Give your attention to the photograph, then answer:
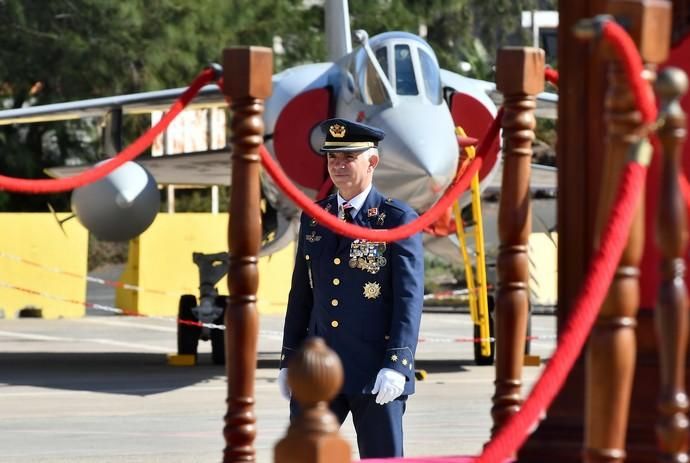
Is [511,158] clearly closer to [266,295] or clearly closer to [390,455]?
[390,455]

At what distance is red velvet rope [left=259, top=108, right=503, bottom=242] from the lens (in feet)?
14.9

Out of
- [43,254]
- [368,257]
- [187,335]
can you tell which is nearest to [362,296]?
[368,257]

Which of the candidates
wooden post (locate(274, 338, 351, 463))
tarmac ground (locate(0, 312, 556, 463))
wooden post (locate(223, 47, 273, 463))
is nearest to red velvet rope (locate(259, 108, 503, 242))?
wooden post (locate(223, 47, 273, 463))

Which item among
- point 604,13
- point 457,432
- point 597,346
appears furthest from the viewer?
point 457,432

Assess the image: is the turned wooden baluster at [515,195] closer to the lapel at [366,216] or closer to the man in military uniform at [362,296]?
the man in military uniform at [362,296]

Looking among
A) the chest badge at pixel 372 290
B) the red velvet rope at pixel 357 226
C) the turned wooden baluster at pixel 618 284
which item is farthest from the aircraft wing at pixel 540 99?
the turned wooden baluster at pixel 618 284

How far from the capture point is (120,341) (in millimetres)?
20391

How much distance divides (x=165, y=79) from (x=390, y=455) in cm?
2577

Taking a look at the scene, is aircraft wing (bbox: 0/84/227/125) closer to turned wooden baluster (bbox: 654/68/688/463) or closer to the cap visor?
the cap visor

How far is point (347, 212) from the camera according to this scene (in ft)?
18.6

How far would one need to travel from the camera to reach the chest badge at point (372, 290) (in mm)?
5621

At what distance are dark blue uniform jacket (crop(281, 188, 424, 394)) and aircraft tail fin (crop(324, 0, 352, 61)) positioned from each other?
1054cm

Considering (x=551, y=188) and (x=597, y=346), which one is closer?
(x=597, y=346)

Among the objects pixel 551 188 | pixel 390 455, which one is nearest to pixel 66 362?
pixel 551 188
